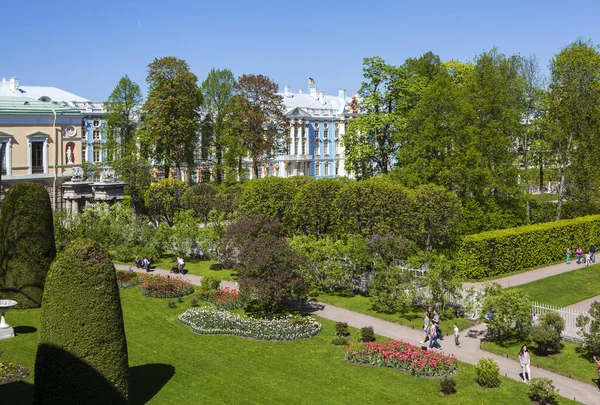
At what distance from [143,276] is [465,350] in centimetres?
2043

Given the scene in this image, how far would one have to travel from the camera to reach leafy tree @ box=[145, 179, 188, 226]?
179 ft

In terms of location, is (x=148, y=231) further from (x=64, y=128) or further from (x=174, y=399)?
(x=174, y=399)

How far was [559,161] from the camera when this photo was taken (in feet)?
172

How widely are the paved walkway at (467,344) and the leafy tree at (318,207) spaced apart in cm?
942

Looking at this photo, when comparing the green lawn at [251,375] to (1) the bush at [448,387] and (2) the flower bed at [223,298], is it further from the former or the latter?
(2) the flower bed at [223,298]

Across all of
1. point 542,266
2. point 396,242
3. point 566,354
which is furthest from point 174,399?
point 542,266

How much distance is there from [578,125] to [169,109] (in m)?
38.0

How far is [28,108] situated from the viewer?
4884 centimetres

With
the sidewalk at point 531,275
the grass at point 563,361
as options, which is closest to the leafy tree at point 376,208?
the sidewalk at point 531,275

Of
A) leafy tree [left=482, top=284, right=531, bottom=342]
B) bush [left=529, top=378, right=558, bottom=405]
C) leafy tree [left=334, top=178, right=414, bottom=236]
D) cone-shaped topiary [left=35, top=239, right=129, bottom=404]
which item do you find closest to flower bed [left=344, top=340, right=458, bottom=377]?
bush [left=529, top=378, right=558, bottom=405]

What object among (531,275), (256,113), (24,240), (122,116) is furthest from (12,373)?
(122,116)

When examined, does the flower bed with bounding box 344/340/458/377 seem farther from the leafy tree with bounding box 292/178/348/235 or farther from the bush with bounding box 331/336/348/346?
the leafy tree with bounding box 292/178/348/235

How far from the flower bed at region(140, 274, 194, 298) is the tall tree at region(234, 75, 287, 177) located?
3216 cm

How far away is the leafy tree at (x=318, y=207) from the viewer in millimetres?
42125
